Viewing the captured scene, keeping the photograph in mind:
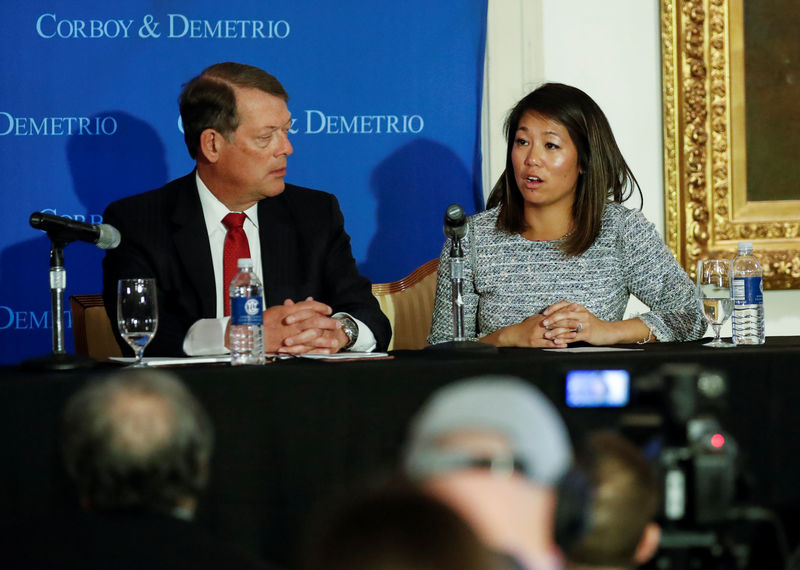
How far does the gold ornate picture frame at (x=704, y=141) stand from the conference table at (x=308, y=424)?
191 centimetres

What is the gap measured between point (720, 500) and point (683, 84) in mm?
2738

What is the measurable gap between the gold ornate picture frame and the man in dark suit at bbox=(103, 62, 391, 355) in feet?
4.81

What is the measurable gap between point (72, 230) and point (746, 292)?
5.35 ft

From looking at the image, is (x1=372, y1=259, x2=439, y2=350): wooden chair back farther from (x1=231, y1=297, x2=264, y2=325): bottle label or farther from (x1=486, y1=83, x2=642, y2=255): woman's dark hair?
(x1=231, y1=297, x2=264, y2=325): bottle label

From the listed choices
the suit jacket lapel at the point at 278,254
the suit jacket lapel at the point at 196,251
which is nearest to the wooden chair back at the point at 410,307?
the suit jacket lapel at the point at 278,254

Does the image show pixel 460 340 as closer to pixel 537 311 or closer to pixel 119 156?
pixel 537 311

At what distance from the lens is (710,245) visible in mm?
3830

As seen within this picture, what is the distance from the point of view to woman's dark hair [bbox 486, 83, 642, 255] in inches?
120

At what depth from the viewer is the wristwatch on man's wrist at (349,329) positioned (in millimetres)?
2594

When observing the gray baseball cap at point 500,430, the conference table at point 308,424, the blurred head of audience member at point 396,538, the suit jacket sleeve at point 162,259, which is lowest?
the conference table at point 308,424

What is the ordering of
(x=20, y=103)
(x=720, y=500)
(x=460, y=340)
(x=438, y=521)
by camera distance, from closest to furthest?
(x=438, y=521)
(x=720, y=500)
(x=460, y=340)
(x=20, y=103)

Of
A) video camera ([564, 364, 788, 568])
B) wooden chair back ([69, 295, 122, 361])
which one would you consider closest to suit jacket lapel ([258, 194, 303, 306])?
wooden chair back ([69, 295, 122, 361])

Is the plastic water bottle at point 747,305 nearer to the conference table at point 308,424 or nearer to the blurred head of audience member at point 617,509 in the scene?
the conference table at point 308,424

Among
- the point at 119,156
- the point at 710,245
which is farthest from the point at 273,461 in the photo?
the point at 710,245
